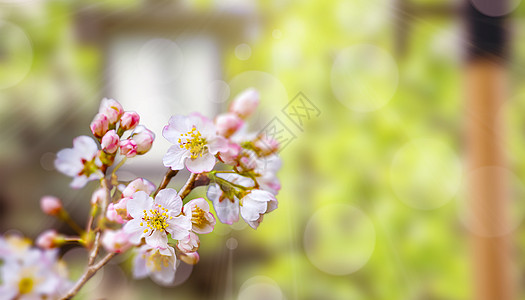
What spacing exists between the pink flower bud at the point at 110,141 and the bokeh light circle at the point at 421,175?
652 mm

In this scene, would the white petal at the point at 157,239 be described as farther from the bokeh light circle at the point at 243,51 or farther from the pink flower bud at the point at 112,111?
the bokeh light circle at the point at 243,51

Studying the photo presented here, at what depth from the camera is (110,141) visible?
0.16 metres

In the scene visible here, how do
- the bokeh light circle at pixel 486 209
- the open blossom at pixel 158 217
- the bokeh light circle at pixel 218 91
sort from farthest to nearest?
the bokeh light circle at pixel 486 209 → the bokeh light circle at pixel 218 91 → the open blossom at pixel 158 217

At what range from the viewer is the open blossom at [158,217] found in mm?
147

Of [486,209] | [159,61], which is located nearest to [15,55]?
[159,61]

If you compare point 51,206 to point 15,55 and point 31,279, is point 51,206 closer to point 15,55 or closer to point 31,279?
point 31,279

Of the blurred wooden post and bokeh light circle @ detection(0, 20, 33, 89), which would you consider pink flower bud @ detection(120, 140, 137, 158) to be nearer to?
the blurred wooden post

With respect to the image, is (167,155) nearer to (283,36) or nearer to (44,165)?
(283,36)

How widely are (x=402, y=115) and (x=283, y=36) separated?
0.95 feet

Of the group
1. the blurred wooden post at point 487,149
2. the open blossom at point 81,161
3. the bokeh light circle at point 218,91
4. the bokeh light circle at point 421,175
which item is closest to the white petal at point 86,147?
the open blossom at point 81,161

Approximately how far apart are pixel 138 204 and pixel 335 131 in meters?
→ 0.62

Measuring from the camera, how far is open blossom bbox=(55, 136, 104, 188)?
19 centimetres

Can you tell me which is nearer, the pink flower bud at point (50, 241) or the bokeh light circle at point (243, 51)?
the pink flower bud at point (50, 241)

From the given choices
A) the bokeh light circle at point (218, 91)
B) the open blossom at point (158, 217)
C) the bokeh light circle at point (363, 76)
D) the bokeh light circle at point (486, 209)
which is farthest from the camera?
the bokeh light circle at point (363, 76)
